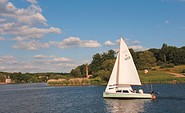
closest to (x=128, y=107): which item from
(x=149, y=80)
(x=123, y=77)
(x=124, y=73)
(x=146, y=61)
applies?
(x=123, y=77)

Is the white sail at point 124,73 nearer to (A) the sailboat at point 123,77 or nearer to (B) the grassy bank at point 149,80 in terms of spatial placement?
(A) the sailboat at point 123,77

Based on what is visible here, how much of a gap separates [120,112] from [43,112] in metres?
14.3

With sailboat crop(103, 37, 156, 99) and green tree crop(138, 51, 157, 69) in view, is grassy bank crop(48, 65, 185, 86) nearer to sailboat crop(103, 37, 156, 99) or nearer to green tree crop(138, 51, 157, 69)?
green tree crop(138, 51, 157, 69)

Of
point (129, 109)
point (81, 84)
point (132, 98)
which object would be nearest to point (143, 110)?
point (129, 109)

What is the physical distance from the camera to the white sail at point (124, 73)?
229 feet

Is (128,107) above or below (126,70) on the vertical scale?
below

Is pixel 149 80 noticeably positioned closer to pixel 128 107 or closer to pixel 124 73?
pixel 124 73

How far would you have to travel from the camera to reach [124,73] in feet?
231

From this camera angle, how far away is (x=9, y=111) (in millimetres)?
58594

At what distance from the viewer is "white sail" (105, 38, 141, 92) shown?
2749 inches

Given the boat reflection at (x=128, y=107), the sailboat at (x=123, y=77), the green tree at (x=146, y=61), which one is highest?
the green tree at (x=146, y=61)

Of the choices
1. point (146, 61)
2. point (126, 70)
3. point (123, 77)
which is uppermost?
point (146, 61)

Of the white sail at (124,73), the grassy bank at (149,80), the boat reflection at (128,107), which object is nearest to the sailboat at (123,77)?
the white sail at (124,73)

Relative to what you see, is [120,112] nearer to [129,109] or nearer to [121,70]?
[129,109]
